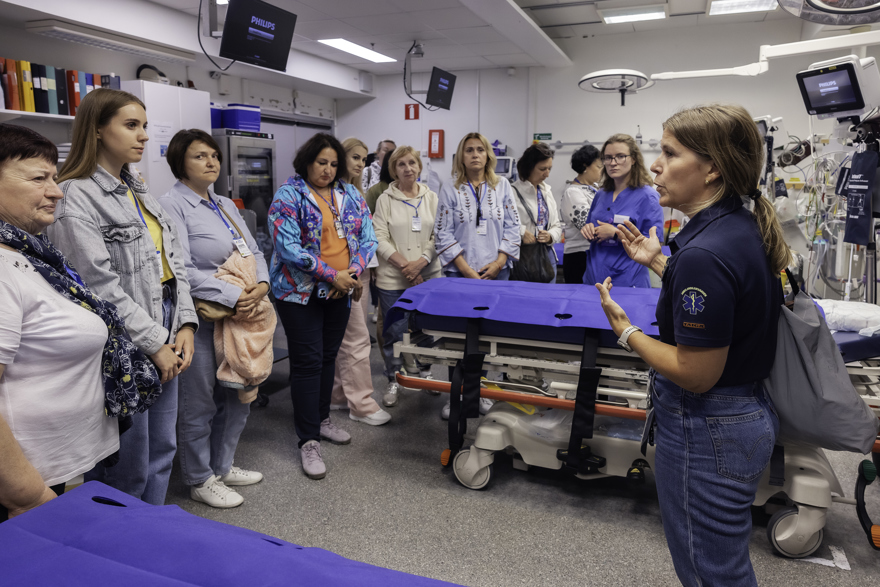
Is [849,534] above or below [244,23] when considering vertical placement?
below

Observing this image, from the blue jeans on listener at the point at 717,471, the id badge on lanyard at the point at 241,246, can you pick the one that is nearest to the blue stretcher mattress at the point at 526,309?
the id badge on lanyard at the point at 241,246

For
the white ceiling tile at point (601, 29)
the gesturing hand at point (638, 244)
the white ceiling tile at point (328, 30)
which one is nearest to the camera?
the gesturing hand at point (638, 244)

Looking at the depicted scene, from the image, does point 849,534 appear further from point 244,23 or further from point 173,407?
point 244,23

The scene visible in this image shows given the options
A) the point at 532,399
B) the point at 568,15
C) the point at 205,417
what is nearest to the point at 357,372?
the point at 205,417

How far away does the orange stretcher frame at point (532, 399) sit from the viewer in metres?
2.19

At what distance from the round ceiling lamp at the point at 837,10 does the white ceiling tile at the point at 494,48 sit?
484 cm

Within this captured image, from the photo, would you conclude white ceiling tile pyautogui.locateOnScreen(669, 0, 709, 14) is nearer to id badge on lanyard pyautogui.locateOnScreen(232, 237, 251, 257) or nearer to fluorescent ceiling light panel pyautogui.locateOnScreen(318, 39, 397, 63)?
fluorescent ceiling light panel pyautogui.locateOnScreen(318, 39, 397, 63)

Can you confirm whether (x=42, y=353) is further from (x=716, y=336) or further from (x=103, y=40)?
(x=103, y=40)

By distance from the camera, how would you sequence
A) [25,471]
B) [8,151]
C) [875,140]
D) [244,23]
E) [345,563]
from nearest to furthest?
[345,563] < [25,471] < [8,151] < [875,140] < [244,23]

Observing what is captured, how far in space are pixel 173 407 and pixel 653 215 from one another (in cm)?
241

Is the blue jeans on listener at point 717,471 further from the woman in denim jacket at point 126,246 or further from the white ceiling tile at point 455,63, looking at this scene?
the white ceiling tile at point 455,63

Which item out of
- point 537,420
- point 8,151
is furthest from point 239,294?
point 537,420

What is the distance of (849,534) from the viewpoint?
2256 millimetres

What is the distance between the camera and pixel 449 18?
5707 mm
